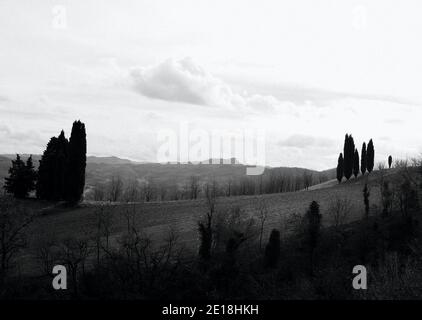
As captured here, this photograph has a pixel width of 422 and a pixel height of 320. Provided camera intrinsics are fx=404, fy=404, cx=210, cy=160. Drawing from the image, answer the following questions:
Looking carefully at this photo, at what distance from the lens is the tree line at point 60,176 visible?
7212 centimetres

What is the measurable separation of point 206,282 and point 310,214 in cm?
1843

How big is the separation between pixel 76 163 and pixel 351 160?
2525 inches

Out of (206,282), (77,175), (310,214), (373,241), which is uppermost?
(77,175)

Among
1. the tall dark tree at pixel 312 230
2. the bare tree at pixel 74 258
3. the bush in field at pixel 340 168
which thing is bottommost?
the bare tree at pixel 74 258

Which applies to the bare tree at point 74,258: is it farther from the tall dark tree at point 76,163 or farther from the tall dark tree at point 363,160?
the tall dark tree at point 363,160

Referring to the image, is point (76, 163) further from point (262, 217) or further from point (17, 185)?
point (262, 217)

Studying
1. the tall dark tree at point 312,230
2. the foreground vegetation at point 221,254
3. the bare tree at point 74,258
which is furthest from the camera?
the tall dark tree at point 312,230

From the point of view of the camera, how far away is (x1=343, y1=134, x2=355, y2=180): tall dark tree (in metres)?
98.2

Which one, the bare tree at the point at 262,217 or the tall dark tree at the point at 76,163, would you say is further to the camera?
the tall dark tree at the point at 76,163

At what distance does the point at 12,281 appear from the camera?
42.3 meters

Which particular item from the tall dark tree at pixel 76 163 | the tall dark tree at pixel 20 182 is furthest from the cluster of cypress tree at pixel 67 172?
the tall dark tree at pixel 20 182

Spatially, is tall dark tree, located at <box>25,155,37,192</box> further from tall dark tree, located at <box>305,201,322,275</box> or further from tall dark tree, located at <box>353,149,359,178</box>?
tall dark tree, located at <box>353,149,359,178</box>
